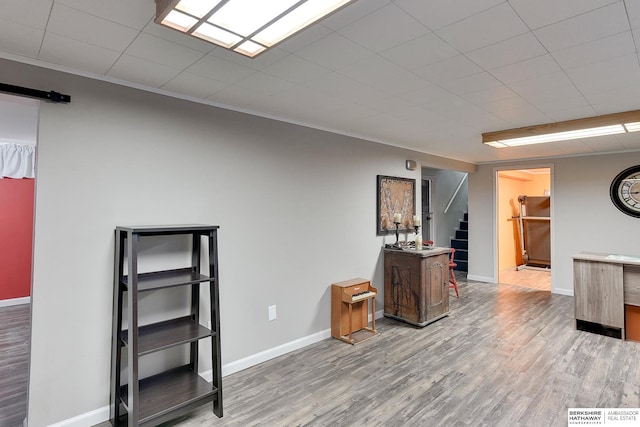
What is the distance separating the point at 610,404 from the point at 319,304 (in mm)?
2453

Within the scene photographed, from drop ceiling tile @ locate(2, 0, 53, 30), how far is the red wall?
432 centimetres

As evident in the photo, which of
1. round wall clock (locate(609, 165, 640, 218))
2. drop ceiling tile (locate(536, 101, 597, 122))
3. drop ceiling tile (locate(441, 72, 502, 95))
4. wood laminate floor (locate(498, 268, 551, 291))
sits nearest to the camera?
drop ceiling tile (locate(441, 72, 502, 95))

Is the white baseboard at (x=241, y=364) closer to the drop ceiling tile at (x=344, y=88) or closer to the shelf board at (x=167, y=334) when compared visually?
the shelf board at (x=167, y=334)

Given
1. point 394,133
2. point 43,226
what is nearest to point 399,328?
point 394,133

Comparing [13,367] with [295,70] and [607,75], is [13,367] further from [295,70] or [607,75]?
[607,75]

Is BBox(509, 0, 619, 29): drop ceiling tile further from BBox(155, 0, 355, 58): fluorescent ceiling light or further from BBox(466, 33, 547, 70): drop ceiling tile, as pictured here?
BBox(155, 0, 355, 58): fluorescent ceiling light

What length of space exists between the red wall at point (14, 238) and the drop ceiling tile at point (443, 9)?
5.69 m

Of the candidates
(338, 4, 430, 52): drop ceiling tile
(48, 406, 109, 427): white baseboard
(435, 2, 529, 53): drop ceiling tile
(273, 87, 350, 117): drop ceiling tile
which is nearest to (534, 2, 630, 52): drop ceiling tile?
(435, 2, 529, 53): drop ceiling tile

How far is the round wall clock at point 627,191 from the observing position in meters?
4.82

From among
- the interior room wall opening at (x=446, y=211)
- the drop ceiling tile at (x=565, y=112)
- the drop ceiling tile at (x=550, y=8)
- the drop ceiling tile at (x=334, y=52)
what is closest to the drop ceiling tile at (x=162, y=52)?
the drop ceiling tile at (x=334, y=52)

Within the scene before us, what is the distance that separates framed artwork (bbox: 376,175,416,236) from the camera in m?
4.36

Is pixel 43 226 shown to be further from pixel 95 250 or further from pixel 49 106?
pixel 49 106

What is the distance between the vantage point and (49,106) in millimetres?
2047

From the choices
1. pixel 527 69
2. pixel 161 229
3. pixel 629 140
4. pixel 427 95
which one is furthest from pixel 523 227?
pixel 161 229
